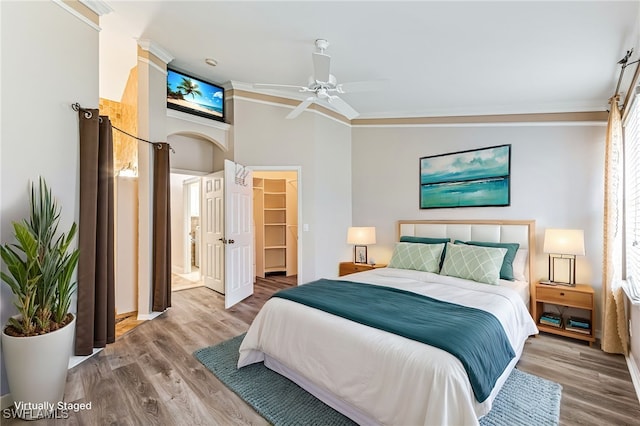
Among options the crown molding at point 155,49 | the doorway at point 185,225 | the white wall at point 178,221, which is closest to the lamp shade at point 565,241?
the crown molding at point 155,49

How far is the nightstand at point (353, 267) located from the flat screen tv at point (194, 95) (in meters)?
2.94

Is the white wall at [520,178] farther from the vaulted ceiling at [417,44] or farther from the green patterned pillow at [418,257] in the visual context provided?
the green patterned pillow at [418,257]

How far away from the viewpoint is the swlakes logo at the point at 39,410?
197cm

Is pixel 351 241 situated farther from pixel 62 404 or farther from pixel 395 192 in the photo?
pixel 62 404

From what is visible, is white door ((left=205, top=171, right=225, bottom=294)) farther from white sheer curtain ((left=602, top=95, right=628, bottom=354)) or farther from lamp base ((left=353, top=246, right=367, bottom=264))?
white sheer curtain ((left=602, top=95, right=628, bottom=354))

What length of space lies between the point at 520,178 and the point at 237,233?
3.92m

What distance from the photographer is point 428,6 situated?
7.86 ft

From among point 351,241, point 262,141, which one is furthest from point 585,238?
point 262,141

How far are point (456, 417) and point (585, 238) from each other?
3.20 m

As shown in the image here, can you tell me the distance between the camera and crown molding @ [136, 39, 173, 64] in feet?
11.1

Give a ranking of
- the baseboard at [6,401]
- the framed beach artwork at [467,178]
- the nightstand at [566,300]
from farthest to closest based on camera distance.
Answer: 1. the framed beach artwork at [467,178]
2. the nightstand at [566,300]
3. the baseboard at [6,401]

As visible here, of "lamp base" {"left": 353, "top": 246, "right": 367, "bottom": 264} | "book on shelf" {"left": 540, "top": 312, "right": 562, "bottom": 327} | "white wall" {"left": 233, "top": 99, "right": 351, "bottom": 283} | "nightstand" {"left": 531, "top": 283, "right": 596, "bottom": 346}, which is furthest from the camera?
"lamp base" {"left": 353, "top": 246, "right": 367, "bottom": 264}

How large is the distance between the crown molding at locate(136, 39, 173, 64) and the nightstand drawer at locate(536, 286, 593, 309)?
16.7 ft

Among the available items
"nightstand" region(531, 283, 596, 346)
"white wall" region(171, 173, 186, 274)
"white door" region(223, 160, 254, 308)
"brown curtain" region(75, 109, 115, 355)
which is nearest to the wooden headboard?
"nightstand" region(531, 283, 596, 346)
